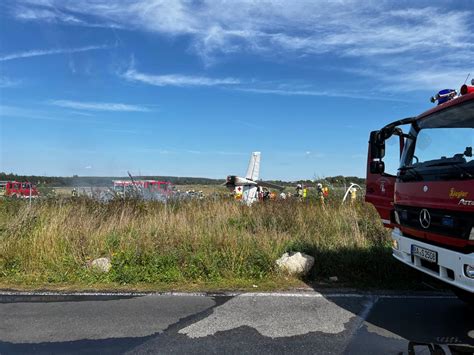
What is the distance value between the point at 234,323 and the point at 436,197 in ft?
8.77

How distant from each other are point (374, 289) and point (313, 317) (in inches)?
71.9

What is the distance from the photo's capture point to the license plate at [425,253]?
446 cm

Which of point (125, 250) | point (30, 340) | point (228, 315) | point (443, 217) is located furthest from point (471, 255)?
point (125, 250)

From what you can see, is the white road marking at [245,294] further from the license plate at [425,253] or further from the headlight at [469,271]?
the headlight at [469,271]

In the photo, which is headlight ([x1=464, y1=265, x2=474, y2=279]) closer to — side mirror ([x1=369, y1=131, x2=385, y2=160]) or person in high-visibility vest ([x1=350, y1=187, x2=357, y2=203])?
side mirror ([x1=369, y1=131, x2=385, y2=160])

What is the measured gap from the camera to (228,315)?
533 cm

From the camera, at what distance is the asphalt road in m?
4.31

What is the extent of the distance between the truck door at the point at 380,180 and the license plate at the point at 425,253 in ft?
3.26

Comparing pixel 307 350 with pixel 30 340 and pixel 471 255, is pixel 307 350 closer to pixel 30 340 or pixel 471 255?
pixel 471 255

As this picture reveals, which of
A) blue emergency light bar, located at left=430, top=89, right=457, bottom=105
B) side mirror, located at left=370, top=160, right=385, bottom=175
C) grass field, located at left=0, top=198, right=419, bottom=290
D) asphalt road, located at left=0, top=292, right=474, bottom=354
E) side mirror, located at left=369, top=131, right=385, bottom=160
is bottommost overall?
asphalt road, located at left=0, top=292, right=474, bottom=354

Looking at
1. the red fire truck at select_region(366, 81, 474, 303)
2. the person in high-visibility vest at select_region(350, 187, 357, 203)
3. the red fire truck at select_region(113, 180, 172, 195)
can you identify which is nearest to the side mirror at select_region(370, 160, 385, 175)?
the red fire truck at select_region(366, 81, 474, 303)

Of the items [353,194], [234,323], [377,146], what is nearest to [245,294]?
[234,323]

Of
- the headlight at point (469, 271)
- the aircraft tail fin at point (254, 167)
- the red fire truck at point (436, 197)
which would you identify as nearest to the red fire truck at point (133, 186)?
the red fire truck at point (436, 197)

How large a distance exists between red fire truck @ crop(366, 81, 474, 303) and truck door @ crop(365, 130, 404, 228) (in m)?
0.01
